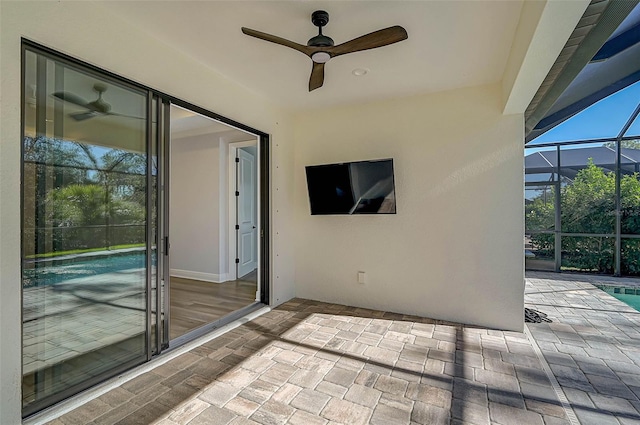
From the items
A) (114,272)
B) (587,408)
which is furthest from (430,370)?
(114,272)

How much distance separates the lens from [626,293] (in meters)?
4.57

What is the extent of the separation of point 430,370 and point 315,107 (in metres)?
3.29

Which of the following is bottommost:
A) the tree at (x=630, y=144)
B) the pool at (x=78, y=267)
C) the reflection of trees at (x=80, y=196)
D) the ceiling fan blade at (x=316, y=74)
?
Answer: the pool at (x=78, y=267)

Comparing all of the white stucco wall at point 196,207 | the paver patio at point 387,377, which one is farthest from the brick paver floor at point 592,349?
the white stucco wall at point 196,207

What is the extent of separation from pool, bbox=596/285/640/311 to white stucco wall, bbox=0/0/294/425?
19.1 ft

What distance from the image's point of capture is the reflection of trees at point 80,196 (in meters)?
→ 1.79

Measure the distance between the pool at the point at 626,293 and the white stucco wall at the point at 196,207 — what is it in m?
6.15

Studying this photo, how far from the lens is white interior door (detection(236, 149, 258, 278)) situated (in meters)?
5.54

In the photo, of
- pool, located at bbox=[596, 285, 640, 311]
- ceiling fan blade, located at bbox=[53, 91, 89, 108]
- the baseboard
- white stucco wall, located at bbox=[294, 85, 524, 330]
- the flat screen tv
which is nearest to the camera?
ceiling fan blade, located at bbox=[53, 91, 89, 108]

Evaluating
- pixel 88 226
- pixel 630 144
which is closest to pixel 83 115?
pixel 88 226

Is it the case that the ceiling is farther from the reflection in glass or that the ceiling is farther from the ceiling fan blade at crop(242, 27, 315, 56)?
the reflection in glass

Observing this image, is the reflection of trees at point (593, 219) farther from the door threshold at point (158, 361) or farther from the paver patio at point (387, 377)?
the door threshold at point (158, 361)

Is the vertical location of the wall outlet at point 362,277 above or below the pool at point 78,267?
below

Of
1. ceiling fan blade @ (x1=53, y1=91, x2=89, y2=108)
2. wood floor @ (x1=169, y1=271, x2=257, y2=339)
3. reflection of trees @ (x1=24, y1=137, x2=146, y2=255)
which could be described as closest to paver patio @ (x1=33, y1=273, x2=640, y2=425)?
wood floor @ (x1=169, y1=271, x2=257, y2=339)
